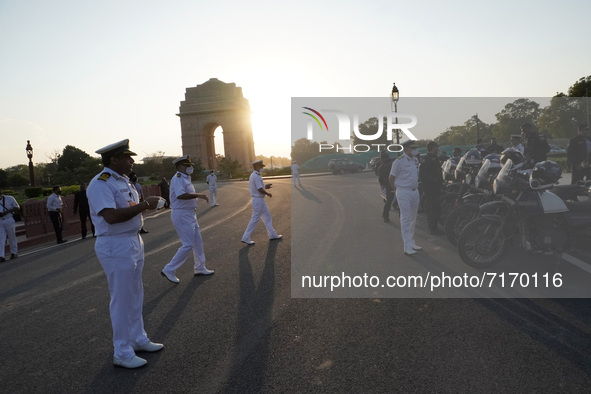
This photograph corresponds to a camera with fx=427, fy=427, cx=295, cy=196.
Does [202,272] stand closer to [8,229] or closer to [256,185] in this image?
[256,185]

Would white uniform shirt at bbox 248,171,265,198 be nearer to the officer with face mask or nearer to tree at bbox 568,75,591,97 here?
the officer with face mask

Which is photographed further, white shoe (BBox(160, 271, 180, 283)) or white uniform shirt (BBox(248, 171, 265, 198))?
white uniform shirt (BBox(248, 171, 265, 198))

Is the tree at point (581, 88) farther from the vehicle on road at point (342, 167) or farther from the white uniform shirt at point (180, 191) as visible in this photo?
the white uniform shirt at point (180, 191)

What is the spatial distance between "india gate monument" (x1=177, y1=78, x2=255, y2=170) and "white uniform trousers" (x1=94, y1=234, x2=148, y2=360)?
61.6m

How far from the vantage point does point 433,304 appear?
477cm

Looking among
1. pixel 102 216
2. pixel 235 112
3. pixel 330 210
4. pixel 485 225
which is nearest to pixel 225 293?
pixel 102 216

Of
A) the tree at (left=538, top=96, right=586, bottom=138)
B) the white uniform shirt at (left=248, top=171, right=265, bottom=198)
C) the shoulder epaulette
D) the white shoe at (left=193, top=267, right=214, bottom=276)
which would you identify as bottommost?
the white shoe at (left=193, top=267, right=214, bottom=276)

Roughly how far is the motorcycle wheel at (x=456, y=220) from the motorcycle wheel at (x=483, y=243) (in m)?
1.35

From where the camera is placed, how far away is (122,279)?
12.5 feet

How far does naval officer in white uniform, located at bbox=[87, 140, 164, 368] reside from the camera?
144 inches

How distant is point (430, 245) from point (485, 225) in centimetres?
196

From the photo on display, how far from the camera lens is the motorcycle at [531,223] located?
5.75m

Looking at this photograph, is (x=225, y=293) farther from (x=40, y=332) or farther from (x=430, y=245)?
(x=430, y=245)

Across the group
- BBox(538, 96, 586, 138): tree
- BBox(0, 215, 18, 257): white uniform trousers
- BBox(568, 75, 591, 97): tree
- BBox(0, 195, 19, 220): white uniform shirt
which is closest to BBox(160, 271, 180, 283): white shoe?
BBox(0, 215, 18, 257): white uniform trousers
